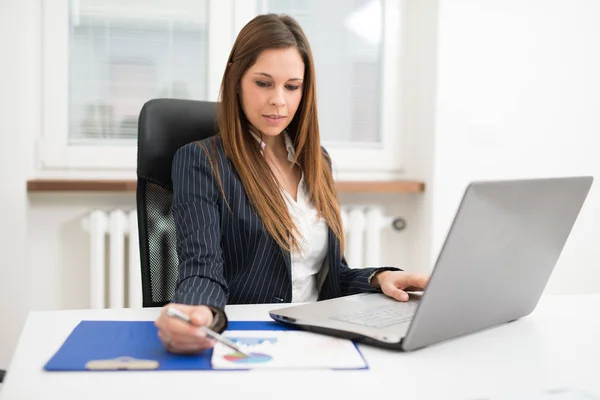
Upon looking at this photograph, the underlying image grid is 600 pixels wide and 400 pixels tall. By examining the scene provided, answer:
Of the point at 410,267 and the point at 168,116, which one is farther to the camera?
the point at 410,267

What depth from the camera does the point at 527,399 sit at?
30.1 inches

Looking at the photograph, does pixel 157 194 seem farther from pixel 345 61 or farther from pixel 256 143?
pixel 345 61

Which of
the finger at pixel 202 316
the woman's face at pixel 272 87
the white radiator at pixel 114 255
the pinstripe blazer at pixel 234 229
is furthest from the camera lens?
the white radiator at pixel 114 255

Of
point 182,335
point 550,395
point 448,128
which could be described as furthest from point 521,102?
point 182,335

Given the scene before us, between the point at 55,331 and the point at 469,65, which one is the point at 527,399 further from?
the point at 469,65

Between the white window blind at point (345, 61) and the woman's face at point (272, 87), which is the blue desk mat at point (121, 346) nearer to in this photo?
the woman's face at point (272, 87)

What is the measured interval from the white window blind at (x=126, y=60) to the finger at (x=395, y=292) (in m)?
1.38

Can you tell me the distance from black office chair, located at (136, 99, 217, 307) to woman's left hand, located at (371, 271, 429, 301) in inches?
19.4

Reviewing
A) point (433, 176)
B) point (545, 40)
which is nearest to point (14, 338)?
point (433, 176)

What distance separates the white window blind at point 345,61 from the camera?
2.49m

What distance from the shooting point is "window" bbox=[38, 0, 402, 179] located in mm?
2291

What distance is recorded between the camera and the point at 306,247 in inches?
57.0

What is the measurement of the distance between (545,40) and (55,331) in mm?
2152

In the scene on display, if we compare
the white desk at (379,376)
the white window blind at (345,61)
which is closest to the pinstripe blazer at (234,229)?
the white desk at (379,376)
